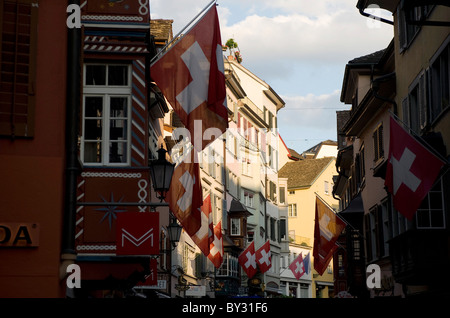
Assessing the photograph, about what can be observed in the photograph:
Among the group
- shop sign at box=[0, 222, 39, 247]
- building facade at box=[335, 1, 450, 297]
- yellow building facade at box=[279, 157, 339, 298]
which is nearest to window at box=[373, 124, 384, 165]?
building facade at box=[335, 1, 450, 297]

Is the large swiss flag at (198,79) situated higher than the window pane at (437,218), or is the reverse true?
the large swiss flag at (198,79)

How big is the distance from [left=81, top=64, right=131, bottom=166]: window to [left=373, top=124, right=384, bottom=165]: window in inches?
566

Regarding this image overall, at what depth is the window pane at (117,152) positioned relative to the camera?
18.6 metres

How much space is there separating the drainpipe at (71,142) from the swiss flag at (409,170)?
6126 millimetres

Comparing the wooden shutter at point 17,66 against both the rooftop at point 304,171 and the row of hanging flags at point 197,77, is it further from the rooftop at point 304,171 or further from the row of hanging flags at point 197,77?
the rooftop at point 304,171

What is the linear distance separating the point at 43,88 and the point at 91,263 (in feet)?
17.7

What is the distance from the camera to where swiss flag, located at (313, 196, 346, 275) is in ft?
103

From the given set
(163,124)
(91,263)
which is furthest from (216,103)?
(163,124)

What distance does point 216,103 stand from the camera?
15633mm

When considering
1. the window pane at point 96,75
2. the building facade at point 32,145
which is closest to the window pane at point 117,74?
the window pane at point 96,75

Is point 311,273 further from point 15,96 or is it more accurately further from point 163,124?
point 15,96

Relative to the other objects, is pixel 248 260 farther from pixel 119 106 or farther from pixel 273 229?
pixel 273 229

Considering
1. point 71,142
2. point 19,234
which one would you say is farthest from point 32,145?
point 19,234

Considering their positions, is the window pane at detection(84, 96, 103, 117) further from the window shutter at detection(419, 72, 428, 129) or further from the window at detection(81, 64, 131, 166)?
the window shutter at detection(419, 72, 428, 129)
